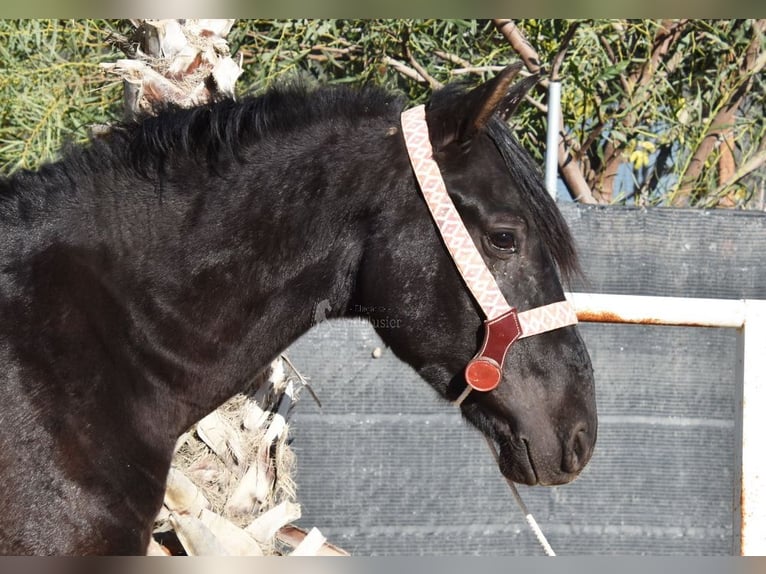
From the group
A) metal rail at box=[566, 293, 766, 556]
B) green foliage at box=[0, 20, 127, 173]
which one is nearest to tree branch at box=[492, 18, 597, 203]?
metal rail at box=[566, 293, 766, 556]

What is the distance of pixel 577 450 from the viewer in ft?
7.42

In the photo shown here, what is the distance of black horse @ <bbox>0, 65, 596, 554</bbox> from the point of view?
2.16 meters

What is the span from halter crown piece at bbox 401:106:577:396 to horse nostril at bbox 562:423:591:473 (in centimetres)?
24

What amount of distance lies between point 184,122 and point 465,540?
2.18 metres

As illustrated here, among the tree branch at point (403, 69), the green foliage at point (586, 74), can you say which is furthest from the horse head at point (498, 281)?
the tree branch at point (403, 69)

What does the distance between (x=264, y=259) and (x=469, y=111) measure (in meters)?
0.63

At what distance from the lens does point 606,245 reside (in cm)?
384

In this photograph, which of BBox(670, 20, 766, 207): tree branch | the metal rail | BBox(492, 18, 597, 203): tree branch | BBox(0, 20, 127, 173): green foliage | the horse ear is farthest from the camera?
BBox(670, 20, 766, 207): tree branch

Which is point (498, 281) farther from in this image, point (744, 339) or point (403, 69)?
point (403, 69)

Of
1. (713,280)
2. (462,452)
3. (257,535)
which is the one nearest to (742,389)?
(713,280)

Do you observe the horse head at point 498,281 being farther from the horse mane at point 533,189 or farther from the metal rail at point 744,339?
the metal rail at point 744,339

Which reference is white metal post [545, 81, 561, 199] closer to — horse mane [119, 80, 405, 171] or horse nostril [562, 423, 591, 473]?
horse mane [119, 80, 405, 171]

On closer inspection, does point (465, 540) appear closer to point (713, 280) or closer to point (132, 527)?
point (713, 280)

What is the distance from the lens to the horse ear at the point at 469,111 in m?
2.14
